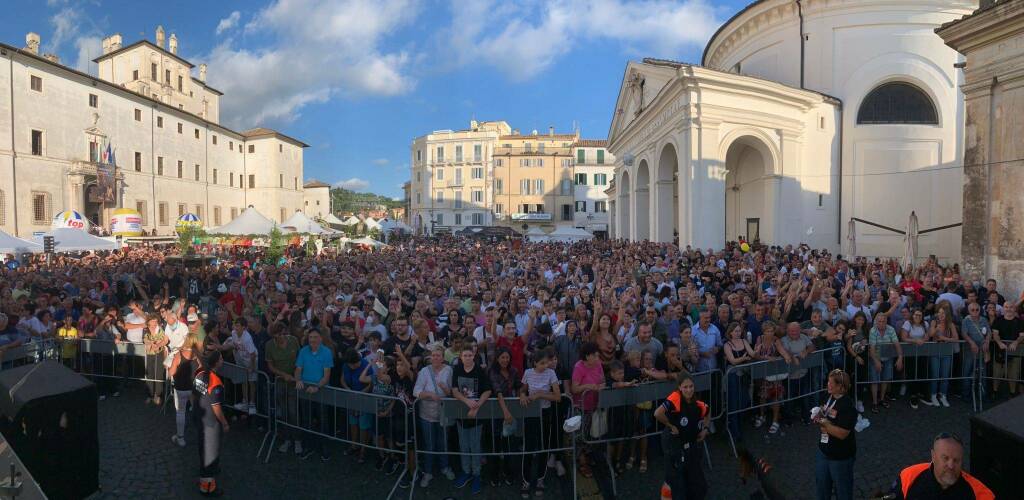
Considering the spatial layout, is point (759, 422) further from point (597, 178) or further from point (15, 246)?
point (597, 178)

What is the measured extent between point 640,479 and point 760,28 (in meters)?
22.7

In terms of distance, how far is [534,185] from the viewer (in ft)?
192

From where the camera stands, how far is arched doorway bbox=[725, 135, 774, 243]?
20031 mm

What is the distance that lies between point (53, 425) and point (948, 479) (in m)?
6.44

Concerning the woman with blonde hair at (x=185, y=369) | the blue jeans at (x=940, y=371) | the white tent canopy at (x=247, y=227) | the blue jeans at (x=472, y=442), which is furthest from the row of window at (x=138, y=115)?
the blue jeans at (x=940, y=371)

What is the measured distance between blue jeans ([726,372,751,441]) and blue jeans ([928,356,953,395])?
9.52 ft

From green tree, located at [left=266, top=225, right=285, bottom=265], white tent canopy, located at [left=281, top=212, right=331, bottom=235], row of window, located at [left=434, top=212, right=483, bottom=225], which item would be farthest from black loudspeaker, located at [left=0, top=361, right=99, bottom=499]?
row of window, located at [left=434, top=212, right=483, bottom=225]

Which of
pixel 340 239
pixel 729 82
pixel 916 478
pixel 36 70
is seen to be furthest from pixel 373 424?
pixel 36 70

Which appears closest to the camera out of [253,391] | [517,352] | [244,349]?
[517,352]

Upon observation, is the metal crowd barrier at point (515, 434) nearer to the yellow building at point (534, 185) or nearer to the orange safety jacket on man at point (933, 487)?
the orange safety jacket on man at point (933, 487)

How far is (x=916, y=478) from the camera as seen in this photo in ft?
10.2

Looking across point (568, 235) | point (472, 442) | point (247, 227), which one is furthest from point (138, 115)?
point (472, 442)

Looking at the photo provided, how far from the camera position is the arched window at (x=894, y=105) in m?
20.1

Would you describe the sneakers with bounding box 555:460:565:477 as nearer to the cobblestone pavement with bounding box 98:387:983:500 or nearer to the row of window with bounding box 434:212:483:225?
the cobblestone pavement with bounding box 98:387:983:500
